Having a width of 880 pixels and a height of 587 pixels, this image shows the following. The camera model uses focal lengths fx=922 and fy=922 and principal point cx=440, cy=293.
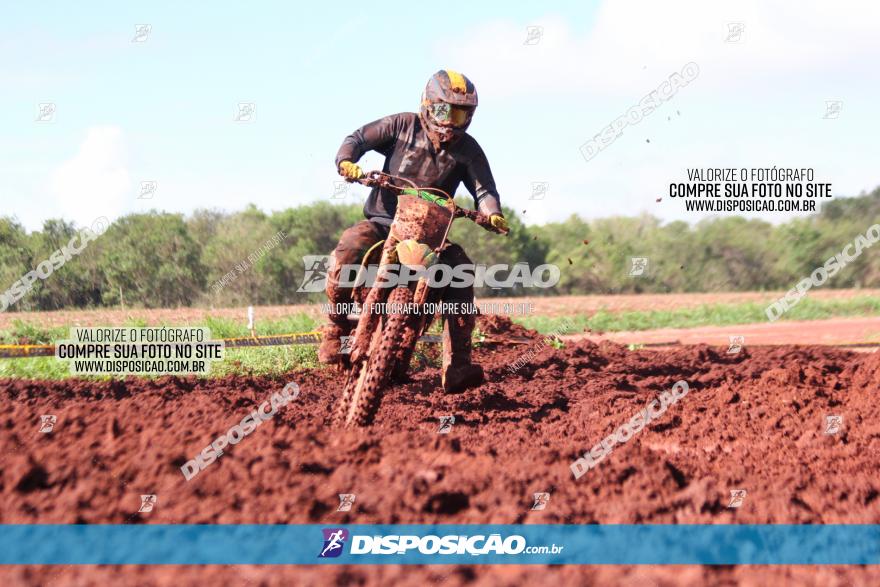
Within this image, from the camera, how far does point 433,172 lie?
797 cm

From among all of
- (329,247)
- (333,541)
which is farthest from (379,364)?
(329,247)

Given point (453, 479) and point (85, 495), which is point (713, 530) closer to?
point (453, 479)

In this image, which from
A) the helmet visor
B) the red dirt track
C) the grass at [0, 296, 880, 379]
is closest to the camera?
the red dirt track

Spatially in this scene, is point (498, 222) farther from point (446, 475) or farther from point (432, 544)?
point (432, 544)

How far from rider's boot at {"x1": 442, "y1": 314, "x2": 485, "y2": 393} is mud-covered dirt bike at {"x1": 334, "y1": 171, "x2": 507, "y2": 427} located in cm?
36

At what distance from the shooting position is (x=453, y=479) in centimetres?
448

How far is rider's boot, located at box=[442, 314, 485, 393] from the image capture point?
7.40 meters

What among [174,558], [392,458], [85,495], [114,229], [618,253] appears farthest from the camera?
[618,253]

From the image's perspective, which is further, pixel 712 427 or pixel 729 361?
pixel 729 361

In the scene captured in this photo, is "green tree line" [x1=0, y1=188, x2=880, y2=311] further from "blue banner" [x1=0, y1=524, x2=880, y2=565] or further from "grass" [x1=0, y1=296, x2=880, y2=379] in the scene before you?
"blue banner" [x1=0, y1=524, x2=880, y2=565]

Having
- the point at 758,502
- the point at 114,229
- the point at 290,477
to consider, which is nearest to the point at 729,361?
the point at 758,502

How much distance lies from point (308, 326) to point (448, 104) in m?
11.8

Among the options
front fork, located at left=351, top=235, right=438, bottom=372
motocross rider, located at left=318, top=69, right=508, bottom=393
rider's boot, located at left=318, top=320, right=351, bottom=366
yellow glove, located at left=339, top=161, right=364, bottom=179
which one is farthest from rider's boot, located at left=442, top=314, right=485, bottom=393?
yellow glove, located at left=339, top=161, right=364, bottom=179

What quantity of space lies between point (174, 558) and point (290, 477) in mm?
869
